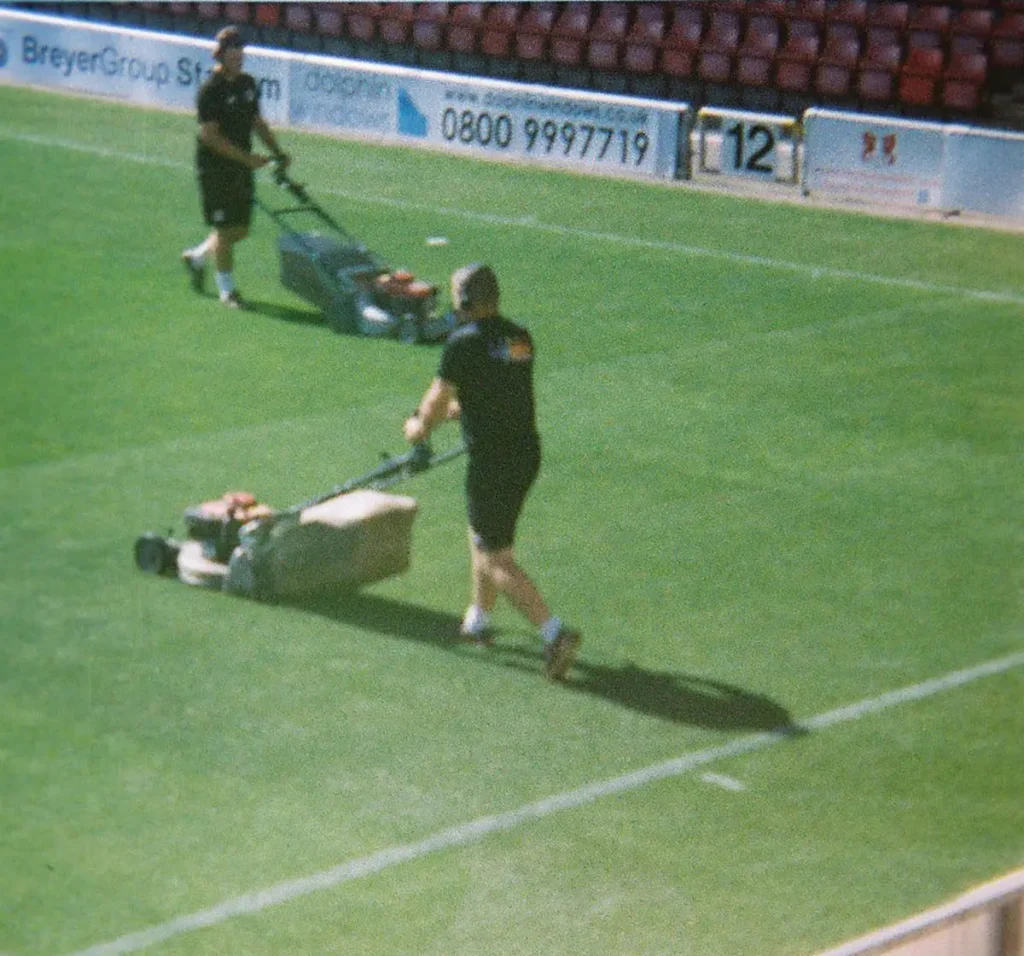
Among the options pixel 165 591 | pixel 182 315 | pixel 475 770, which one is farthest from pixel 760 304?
pixel 475 770

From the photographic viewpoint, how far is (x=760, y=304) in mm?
18328

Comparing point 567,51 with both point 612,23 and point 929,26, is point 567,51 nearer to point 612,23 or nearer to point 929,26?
point 612,23

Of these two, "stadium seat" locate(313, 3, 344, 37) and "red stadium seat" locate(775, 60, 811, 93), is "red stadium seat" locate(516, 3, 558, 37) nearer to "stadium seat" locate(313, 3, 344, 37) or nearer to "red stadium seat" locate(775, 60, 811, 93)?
"stadium seat" locate(313, 3, 344, 37)

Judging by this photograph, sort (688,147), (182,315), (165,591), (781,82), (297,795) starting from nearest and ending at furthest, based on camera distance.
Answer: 1. (297,795)
2. (165,591)
3. (182,315)
4. (688,147)
5. (781,82)

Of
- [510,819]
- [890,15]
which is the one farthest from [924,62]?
[510,819]

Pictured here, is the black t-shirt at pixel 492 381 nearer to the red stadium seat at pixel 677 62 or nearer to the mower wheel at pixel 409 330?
the mower wheel at pixel 409 330

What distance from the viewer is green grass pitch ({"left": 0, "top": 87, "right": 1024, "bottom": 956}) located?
27.0ft

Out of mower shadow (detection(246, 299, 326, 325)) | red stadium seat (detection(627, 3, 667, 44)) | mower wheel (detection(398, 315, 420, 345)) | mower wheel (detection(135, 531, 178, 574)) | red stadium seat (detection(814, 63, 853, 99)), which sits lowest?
mower shadow (detection(246, 299, 326, 325))

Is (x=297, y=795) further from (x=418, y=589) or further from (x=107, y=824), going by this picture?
(x=418, y=589)

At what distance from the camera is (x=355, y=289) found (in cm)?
1731

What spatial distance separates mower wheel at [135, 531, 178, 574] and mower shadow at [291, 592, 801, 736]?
794 mm

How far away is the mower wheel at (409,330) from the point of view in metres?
17.0

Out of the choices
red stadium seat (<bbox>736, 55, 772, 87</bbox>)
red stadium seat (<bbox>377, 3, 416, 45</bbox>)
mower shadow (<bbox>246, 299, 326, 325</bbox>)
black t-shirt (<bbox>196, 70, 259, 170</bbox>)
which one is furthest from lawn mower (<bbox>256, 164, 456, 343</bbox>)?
red stadium seat (<bbox>377, 3, 416, 45</bbox>)

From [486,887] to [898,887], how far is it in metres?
1.55
